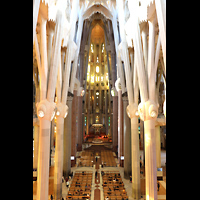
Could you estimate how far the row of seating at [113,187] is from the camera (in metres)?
11.7

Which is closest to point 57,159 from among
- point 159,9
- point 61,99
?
point 61,99

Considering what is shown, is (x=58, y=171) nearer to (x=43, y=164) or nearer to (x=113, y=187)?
(x=43, y=164)

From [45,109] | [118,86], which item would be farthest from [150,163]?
[118,86]

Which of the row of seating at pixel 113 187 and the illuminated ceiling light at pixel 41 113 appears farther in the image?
the row of seating at pixel 113 187

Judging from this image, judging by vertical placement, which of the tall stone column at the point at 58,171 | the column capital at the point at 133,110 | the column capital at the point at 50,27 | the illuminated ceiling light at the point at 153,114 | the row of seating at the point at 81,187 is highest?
the column capital at the point at 50,27

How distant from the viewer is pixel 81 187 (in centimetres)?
1365

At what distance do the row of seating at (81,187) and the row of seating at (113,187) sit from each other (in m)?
1.28

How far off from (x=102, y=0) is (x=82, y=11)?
9.16ft

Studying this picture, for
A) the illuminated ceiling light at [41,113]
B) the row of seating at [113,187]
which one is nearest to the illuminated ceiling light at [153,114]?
the illuminated ceiling light at [41,113]

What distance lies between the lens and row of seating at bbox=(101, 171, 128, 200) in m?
11.7

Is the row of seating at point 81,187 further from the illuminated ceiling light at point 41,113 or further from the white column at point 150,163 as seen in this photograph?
the illuminated ceiling light at point 41,113

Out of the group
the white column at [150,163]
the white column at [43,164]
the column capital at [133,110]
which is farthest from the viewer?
the column capital at [133,110]

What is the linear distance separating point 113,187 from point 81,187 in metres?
2.56
